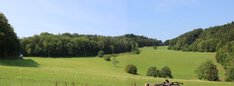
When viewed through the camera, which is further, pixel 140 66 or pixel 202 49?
pixel 202 49

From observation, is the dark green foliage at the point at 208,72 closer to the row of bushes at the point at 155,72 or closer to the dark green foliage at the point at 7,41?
the row of bushes at the point at 155,72

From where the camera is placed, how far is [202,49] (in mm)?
159000

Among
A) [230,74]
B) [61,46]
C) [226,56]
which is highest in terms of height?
[61,46]

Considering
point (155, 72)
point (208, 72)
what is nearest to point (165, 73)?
point (155, 72)

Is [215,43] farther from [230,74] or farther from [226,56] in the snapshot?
[230,74]

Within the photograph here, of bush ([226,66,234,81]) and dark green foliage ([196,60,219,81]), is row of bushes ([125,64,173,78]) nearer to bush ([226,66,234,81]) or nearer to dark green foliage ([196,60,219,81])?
dark green foliage ([196,60,219,81])

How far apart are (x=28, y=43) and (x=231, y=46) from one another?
61.7 m

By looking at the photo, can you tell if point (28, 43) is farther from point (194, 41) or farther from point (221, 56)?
point (194, 41)

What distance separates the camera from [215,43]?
15188 cm

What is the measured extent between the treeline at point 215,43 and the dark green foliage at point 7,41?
4842 cm

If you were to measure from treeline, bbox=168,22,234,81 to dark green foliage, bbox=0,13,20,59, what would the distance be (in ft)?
159

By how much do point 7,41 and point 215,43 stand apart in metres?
95.7

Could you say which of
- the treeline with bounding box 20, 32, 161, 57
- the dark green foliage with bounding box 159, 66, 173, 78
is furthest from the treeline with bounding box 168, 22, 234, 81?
the treeline with bounding box 20, 32, 161, 57

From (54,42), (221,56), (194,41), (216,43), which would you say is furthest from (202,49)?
(54,42)
